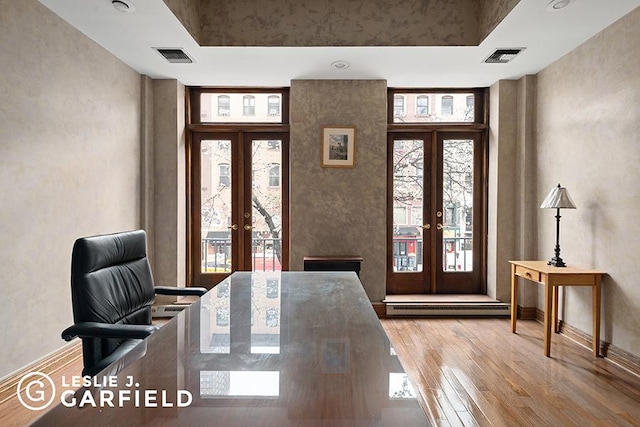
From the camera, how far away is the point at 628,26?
3.13m

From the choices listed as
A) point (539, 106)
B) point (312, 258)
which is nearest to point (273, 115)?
point (312, 258)

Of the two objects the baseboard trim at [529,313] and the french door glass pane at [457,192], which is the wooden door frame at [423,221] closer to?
the french door glass pane at [457,192]

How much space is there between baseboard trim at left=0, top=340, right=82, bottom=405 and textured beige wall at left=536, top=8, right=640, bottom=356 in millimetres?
4326

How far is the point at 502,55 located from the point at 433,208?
73.3 inches

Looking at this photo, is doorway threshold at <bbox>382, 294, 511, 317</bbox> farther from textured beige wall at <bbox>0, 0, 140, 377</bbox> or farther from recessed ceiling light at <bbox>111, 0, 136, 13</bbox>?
recessed ceiling light at <bbox>111, 0, 136, 13</bbox>

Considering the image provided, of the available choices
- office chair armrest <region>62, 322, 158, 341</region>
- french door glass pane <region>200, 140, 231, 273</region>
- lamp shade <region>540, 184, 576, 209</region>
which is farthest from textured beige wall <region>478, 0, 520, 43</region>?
office chair armrest <region>62, 322, 158, 341</region>

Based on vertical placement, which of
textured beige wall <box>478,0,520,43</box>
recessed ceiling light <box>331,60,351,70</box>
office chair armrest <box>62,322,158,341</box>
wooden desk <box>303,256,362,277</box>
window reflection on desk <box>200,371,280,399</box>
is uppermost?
textured beige wall <box>478,0,520,43</box>

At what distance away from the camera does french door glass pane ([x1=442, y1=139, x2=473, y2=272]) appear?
5070 millimetres

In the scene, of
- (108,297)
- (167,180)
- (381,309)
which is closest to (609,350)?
(381,309)

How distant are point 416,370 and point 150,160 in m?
3.54

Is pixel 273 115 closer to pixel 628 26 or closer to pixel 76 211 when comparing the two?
pixel 76 211

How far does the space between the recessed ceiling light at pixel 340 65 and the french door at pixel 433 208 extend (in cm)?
114

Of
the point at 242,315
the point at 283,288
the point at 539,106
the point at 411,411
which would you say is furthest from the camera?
the point at 539,106

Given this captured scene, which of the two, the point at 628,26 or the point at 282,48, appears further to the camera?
the point at 282,48
